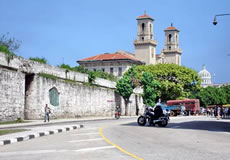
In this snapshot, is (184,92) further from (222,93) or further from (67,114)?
(222,93)

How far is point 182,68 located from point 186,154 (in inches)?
3022

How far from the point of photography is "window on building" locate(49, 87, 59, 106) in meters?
39.8

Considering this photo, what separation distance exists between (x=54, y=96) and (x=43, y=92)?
2.36m

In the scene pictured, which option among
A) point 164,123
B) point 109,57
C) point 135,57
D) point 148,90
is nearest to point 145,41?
point 135,57

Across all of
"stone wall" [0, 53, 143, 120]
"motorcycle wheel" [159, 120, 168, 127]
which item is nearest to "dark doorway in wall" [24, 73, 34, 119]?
"stone wall" [0, 53, 143, 120]

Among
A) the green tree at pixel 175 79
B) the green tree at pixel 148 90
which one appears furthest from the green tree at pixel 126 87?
the green tree at pixel 175 79

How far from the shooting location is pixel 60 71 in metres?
42.6

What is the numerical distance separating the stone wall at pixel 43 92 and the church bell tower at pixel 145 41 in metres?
73.1

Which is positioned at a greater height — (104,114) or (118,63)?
(118,63)

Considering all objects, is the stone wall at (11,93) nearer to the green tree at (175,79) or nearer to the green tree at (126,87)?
the green tree at (126,87)

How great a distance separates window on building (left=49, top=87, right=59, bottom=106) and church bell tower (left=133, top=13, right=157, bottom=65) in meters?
88.3

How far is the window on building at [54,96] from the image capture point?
39797 millimetres

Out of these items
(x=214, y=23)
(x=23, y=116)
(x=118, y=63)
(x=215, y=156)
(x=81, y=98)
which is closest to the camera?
(x=215, y=156)

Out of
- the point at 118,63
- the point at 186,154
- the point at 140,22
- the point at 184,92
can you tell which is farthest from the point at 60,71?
the point at 140,22
